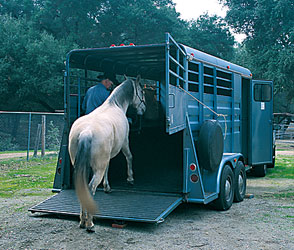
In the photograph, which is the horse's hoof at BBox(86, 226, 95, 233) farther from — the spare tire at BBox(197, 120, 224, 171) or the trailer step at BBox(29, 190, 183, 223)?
the spare tire at BBox(197, 120, 224, 171)

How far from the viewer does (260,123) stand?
10484 mm

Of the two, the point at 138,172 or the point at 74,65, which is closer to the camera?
the point at 74,65

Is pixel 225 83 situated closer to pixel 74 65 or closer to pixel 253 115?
pixel 253 115

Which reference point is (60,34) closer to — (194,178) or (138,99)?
(138,99)

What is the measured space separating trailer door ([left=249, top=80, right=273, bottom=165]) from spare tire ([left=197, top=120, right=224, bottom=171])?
11.4 ft

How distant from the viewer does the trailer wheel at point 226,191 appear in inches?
272

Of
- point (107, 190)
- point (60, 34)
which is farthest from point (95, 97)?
point (60, 34)

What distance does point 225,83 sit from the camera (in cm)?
848

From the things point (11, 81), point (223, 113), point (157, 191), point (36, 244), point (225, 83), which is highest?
point (11, 81)

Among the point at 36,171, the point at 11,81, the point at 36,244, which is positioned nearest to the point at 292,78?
the point at 11,81

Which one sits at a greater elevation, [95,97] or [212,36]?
[212,36]

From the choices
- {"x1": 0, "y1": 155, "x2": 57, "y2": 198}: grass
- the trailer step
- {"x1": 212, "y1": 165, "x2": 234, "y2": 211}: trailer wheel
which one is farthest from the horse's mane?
{"x1": 0, "y1": 155, "x2": 57, "y2": 198}: grass

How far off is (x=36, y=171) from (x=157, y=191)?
6.90 meters

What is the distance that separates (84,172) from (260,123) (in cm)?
660
